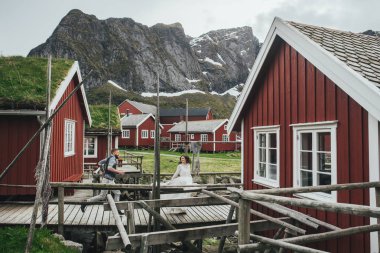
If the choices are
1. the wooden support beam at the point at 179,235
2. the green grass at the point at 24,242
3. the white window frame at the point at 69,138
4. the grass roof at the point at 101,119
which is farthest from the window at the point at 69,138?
the wooden support beam at the point at 179,235

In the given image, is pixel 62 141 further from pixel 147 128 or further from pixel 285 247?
pixel 147 128

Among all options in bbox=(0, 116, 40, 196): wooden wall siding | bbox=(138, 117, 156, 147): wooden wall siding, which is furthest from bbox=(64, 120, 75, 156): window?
bbox=(138, 117, 156, 147): wooden wall siding

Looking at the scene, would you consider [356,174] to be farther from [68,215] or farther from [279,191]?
[68,215]

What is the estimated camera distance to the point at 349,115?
570 centimetres

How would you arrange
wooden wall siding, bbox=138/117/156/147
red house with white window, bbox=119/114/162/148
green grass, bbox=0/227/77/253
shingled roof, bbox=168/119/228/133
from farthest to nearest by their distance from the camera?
wooden wall siding, bbox=138/117/156/147 < red house with white window, bbox=119/114/162/148 < shingled roof, bbox=168/119/228/133 < green grass, bbox=0/227/77/253

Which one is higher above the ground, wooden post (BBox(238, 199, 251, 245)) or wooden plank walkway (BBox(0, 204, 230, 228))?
wooden post (BBox(238, 199, 251, 245))

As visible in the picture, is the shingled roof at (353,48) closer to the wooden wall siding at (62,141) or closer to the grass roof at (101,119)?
the wooden wall siding at (62,141)

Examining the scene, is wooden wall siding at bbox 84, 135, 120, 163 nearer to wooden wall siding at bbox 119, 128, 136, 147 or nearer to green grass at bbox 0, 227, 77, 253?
green grass at bbox 0, 227, 77, 253

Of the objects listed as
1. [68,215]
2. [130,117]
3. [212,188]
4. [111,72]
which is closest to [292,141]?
[212,188]

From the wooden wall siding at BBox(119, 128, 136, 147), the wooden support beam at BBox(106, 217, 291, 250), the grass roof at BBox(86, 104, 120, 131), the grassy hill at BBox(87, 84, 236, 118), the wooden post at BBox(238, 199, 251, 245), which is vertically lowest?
the wooden support beam at BBox(106, 217, 291, 250)

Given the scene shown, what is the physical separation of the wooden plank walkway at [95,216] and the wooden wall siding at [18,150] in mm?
936

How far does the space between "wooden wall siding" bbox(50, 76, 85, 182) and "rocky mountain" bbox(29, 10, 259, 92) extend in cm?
9970

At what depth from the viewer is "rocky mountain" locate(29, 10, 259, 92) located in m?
119

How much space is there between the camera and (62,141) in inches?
523
